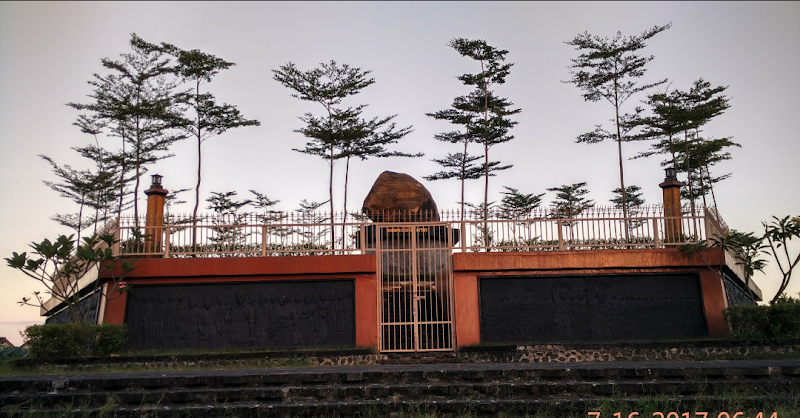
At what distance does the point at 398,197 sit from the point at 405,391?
22.3ft

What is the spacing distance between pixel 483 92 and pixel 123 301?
37.2ft

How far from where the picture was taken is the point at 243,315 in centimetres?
969

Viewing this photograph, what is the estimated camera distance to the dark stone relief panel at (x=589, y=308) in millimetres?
9609

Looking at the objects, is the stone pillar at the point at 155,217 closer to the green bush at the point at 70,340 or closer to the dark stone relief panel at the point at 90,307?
the dark stone relief panel at the point at 90,307

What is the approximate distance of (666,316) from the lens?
971 cm

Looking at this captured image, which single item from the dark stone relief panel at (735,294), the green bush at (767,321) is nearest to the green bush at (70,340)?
the green bush at (767,321)

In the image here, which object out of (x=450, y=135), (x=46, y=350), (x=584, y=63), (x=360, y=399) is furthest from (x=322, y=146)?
(x=360, y=399)

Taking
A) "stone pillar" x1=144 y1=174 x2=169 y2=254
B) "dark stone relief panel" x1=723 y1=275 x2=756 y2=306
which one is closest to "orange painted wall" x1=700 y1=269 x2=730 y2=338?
"dark stone relief panel" x1=723 y1=275 x2=756 y2=306

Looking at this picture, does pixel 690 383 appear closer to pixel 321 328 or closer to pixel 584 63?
pixel 321 328

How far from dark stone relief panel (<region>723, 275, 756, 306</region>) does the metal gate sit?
4.20m

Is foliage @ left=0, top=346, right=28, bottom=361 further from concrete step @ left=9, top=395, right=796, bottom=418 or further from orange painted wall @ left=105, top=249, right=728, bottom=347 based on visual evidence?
concrete step @ left=9, top=395, right=796, bottom=418

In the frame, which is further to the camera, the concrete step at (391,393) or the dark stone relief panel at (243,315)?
the dark stone relief panel at (243,315)

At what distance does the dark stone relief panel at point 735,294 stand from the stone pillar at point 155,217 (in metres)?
8.56

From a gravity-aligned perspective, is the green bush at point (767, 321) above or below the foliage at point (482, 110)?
below
